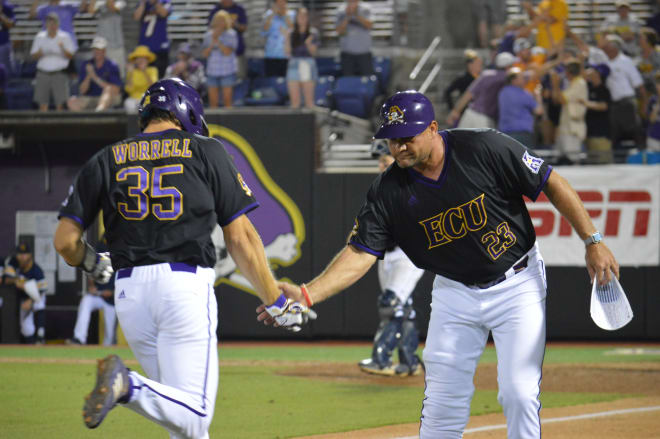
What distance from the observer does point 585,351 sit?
1466cm

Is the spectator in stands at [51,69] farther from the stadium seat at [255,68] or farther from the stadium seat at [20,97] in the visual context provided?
the stadium seat at [255,68]

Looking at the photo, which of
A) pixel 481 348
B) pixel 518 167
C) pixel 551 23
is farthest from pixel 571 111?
pixel 481 348

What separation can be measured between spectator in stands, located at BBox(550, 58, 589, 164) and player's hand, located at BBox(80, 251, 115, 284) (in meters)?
11.0

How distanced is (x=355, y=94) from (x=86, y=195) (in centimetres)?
1297

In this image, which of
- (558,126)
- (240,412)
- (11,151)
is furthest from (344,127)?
(240,412)

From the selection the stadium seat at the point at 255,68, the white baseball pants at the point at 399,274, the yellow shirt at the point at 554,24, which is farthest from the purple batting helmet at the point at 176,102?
the stadium seat at the point at 255,68

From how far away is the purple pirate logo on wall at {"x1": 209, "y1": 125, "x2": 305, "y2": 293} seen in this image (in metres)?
15.7

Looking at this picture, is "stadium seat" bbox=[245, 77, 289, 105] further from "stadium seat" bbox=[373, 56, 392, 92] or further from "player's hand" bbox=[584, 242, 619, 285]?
"player's hand" bbox=[584, 242, 619, 285]

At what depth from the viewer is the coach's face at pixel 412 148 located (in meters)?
5.22

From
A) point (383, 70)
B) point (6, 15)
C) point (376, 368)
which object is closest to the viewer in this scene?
point (376, 368)

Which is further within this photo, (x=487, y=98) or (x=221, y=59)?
(x=221, y=59)

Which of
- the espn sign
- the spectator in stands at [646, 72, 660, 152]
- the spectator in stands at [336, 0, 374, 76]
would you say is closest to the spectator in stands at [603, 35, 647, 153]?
the spectator in stands at [646, 72, 660, 152]

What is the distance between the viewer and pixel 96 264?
526 cm

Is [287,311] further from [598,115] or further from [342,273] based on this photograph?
[598,115]
